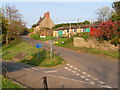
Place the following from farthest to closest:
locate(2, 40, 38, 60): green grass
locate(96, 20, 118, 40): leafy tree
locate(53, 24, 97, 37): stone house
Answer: locate(53, 24, 97, 37): stone house → locate(2, 40, 38, 60): green grass → locate(96, 20, 118, 40): leafy tree

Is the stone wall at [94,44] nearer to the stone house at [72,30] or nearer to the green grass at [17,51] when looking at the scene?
the green grass at [17,51]

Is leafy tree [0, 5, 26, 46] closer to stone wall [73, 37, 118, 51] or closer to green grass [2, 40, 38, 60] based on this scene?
green grass [2, 40, 38, 60]

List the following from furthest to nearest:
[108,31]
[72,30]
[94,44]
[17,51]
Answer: [72,30], [17,51], [94,44], [108,31]

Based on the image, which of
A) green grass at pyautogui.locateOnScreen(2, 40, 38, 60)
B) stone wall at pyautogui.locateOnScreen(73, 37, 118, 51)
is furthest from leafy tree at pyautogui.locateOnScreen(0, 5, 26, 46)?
stone wall at pyautogui.locateOnScreen(73, 37, 118, 51)

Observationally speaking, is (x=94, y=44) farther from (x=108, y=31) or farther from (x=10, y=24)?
(x=10, y=24)

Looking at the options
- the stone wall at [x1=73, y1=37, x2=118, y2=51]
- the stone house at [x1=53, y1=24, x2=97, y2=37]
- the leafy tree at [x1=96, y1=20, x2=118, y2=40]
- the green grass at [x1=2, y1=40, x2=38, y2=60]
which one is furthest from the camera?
the stone house at [x1=53, y1=24, x2=97, y2=37]

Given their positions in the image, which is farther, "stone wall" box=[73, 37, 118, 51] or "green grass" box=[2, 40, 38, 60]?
"green grass" box=[2, 40, 38, 60]

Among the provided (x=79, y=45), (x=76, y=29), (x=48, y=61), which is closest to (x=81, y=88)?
(x=48, y=61)

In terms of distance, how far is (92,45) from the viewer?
22.6 m

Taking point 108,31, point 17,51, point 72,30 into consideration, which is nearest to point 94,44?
point 108,31

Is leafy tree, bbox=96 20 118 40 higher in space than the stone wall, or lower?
higher

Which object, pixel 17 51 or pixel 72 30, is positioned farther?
pixel 72 30

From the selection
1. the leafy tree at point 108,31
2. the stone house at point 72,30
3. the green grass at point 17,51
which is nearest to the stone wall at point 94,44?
the leafy tree at point 108,31

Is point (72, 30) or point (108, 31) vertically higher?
point (72, 30)
